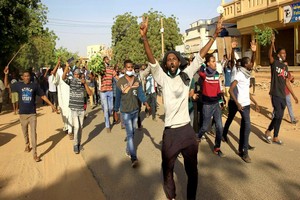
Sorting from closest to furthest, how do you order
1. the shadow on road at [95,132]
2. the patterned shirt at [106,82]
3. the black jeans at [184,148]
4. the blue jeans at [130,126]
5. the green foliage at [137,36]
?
the black jeans at [184,148] < the blue jeans at [130,126] < the shadow on road at [95,132] < the patterned shirt at [106,82] < the green foliage at [137,36]

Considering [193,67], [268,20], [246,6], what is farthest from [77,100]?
[246,6]

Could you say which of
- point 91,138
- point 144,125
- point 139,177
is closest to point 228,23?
point 144,125

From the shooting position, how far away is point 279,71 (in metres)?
6.55

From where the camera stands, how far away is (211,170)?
17.5ft

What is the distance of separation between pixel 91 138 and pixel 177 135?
527 cm

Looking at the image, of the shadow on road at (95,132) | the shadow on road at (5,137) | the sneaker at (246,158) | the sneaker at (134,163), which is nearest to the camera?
the sneaker at (246,158)

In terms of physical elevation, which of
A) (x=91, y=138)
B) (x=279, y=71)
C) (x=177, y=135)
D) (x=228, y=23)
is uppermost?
(x=228, y=23)

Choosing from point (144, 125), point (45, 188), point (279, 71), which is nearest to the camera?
point (45, 188)

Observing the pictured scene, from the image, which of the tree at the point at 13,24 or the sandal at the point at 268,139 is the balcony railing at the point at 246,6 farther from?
the sandal at the point at 268,139

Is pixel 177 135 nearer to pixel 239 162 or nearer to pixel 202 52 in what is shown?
pixel 202 52

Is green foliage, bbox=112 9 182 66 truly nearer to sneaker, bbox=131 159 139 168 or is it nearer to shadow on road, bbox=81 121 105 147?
shadow on road, bbox=81 121 105 147

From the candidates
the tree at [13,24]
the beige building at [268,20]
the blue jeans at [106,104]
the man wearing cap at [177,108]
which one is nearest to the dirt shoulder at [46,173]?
the blue jeans at [106,104]

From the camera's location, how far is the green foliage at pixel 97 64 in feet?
31.1

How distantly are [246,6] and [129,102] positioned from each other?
21.6 metres
